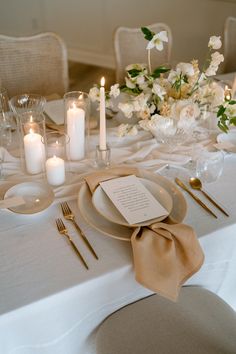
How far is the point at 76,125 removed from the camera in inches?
43.1

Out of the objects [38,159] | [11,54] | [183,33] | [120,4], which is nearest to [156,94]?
[38,159]

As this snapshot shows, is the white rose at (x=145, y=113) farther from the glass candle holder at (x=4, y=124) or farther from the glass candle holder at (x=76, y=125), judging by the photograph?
the glass candle holder at (x=4, y=124)

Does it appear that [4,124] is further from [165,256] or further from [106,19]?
[106,19]

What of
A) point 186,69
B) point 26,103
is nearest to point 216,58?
point 186,69

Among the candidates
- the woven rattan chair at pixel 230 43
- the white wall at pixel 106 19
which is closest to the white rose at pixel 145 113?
the woven rattan chair at pixel 230 43

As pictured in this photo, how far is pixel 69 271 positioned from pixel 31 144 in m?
0.41

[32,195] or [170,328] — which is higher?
[32,195]

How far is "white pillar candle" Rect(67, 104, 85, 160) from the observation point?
1.09 meters

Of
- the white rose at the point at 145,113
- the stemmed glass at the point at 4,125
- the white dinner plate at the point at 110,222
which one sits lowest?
the white dinner plate at the point at 110,222

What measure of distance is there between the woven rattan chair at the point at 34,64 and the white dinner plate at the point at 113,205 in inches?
39.3

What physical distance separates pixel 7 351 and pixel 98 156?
0.57 metres

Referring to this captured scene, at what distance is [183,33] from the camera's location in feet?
10.4

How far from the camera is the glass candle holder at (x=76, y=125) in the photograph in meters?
1.09

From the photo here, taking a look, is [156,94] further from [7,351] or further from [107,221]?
[7,351]
